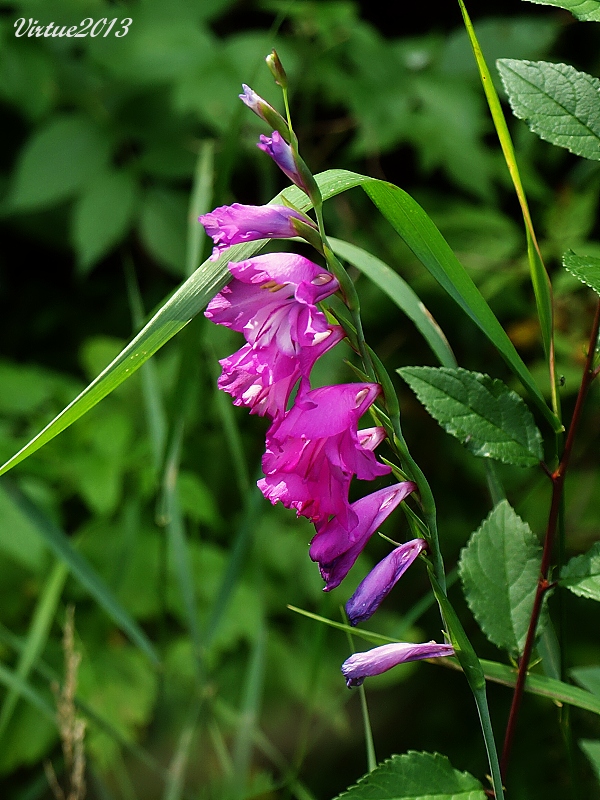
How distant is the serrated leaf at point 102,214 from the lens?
174 cm

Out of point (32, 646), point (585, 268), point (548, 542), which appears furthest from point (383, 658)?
point (32, 646)

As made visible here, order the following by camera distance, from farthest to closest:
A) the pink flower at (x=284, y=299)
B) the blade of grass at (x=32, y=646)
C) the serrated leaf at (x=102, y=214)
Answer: the serrated leaf at (x=102, y=214), the blade of grass at (x=32, y=646), the pink flower at (x=284, y=299)

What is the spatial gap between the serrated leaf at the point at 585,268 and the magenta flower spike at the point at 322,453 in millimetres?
152

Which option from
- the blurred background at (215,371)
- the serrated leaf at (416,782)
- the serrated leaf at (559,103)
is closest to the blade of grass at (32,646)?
the blurred background at (215,371)

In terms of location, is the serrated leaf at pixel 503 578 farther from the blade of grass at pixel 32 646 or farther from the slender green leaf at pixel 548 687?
the blade of grass at pixel 32 646

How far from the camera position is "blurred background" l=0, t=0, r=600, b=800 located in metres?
1.50

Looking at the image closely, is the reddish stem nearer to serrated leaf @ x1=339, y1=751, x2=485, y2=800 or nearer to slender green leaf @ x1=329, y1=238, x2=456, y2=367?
serrated leaf @ x1=339, y1=751, x2=485, y2=800

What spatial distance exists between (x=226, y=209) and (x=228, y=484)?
1492mm

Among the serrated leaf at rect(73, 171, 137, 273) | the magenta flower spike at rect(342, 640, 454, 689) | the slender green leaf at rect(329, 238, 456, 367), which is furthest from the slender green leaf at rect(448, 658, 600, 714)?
the serrated leaf at rect(73, 171, 137, 273)

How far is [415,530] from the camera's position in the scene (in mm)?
440

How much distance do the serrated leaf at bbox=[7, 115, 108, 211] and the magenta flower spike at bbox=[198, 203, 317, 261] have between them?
4.98 feet

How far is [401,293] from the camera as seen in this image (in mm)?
715

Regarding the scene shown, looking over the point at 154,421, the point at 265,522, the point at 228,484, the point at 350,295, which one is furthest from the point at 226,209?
the point at 228,484

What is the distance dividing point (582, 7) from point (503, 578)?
347mm
